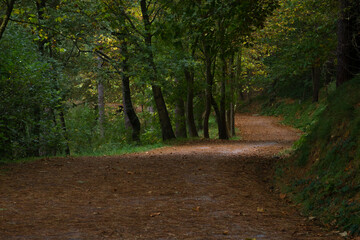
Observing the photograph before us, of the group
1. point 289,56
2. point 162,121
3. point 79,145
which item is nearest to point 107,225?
point 289,56

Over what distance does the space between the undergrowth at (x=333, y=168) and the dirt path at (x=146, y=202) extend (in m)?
0.30

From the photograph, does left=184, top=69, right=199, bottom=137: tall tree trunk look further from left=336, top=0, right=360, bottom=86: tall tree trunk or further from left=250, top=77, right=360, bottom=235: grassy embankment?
left=250, top=77, right=360, bottom=235: grassy embankment

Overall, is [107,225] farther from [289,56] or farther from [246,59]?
[246,59]

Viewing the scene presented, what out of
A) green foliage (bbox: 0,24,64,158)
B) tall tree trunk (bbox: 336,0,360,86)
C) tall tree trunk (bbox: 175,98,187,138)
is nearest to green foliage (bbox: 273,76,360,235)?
tall tree trunk (bbox: 336,0,360,86)

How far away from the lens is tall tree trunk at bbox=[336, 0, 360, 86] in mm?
8867

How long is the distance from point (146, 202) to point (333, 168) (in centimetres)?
319

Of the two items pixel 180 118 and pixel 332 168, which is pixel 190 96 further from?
pixel 332 168

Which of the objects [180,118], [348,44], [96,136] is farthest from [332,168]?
[180,118]

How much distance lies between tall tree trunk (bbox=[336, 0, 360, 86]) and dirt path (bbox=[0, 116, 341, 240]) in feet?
10.2

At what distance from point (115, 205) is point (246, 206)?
2.10 m

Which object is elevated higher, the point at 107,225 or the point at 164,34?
the point at 164,34

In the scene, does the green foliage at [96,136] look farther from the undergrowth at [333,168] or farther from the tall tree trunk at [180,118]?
the undergrowth at [333,168]

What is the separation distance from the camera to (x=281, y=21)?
20391mm

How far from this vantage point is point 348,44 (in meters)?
8.99
